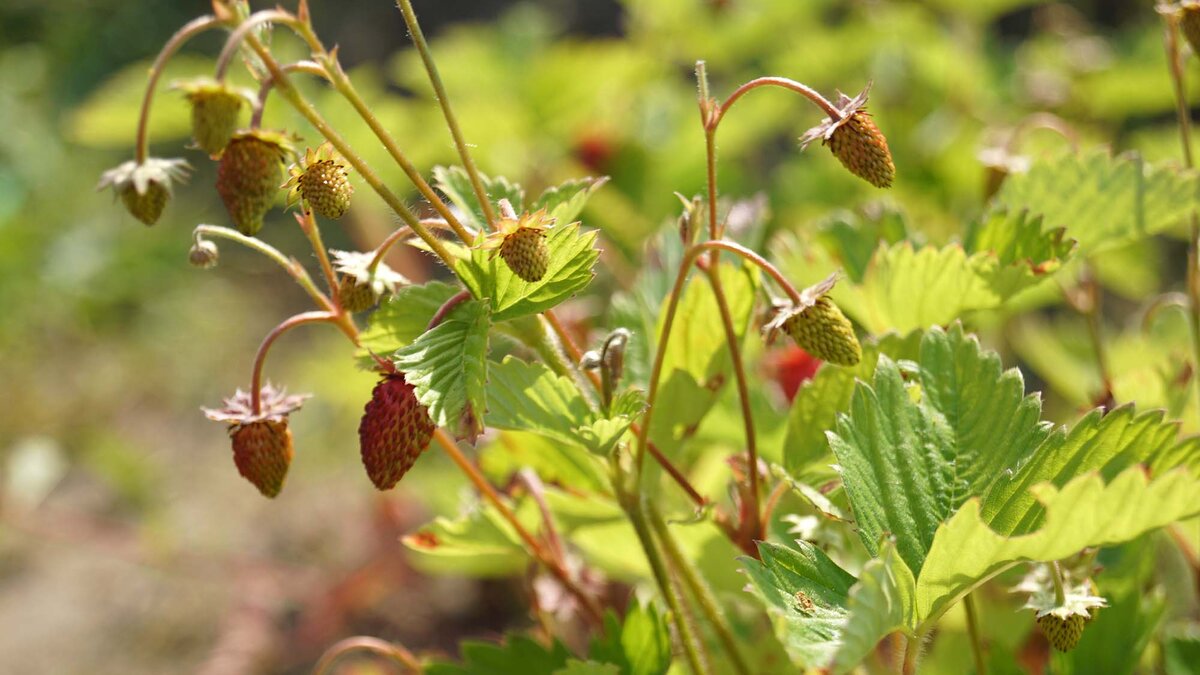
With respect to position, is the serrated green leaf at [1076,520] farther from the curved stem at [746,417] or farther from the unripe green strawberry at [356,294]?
the unripe green strawberry at [356,294]

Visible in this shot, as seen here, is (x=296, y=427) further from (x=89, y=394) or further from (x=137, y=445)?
(x=89, y=394)

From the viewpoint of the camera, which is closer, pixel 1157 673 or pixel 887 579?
pixel 887 579

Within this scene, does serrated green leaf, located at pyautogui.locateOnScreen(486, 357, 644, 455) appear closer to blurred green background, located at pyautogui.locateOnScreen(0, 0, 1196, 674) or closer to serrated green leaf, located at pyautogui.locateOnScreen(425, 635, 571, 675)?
serrated green leaf, located at pyautogui.locateOnScreen(425, 635, 571, 675)

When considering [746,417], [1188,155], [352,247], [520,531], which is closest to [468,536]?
[520,531]

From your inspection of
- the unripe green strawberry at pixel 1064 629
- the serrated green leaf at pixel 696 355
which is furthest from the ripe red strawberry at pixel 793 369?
the unripe green strawberry at pixel 1064 629

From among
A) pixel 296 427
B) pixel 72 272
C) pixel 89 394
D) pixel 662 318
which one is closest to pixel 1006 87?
pixel 662 318

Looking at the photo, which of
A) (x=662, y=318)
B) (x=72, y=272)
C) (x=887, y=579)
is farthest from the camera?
(x=72, y=272)
